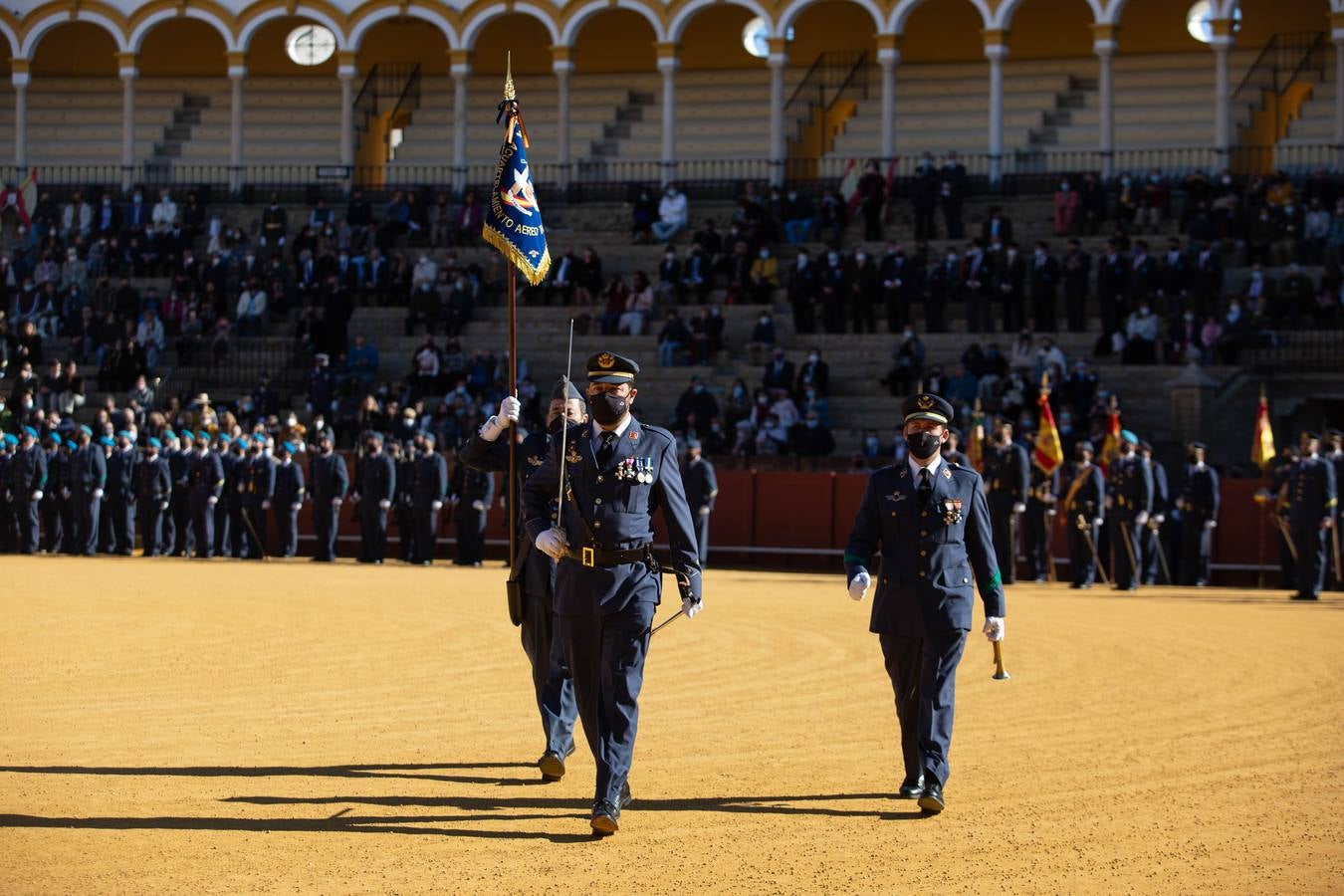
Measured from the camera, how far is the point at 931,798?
8.82 m

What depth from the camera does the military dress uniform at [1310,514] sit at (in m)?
21.7

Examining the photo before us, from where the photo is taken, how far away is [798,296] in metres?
32.7

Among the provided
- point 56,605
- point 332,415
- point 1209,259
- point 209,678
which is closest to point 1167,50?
point 1209,259

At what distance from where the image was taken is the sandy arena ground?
307 inches

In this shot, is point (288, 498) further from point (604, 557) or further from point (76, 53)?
point (76, 53)

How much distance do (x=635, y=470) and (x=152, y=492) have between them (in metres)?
20.0

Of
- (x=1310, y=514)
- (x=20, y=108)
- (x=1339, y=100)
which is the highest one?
(x=20, y=108)

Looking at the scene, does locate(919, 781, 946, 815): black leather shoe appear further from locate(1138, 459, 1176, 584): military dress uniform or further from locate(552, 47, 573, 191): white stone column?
locate(552, 47, 573, 191): white stone column

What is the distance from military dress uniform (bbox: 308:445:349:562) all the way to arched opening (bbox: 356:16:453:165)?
16414mm

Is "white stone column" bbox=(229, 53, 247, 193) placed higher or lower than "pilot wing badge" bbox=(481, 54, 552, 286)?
higher

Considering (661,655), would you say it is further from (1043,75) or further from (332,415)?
(1043,75)

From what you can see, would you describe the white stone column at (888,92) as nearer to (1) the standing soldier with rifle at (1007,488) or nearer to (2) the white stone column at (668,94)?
(2) the white stone column at (668,94)

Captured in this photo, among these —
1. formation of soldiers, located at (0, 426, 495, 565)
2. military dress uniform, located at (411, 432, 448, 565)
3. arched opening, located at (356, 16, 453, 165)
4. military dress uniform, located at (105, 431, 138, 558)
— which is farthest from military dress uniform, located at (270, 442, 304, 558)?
arched opening, located at (356, 16, 453, 165)

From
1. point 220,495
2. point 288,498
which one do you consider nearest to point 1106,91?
point 288,498
